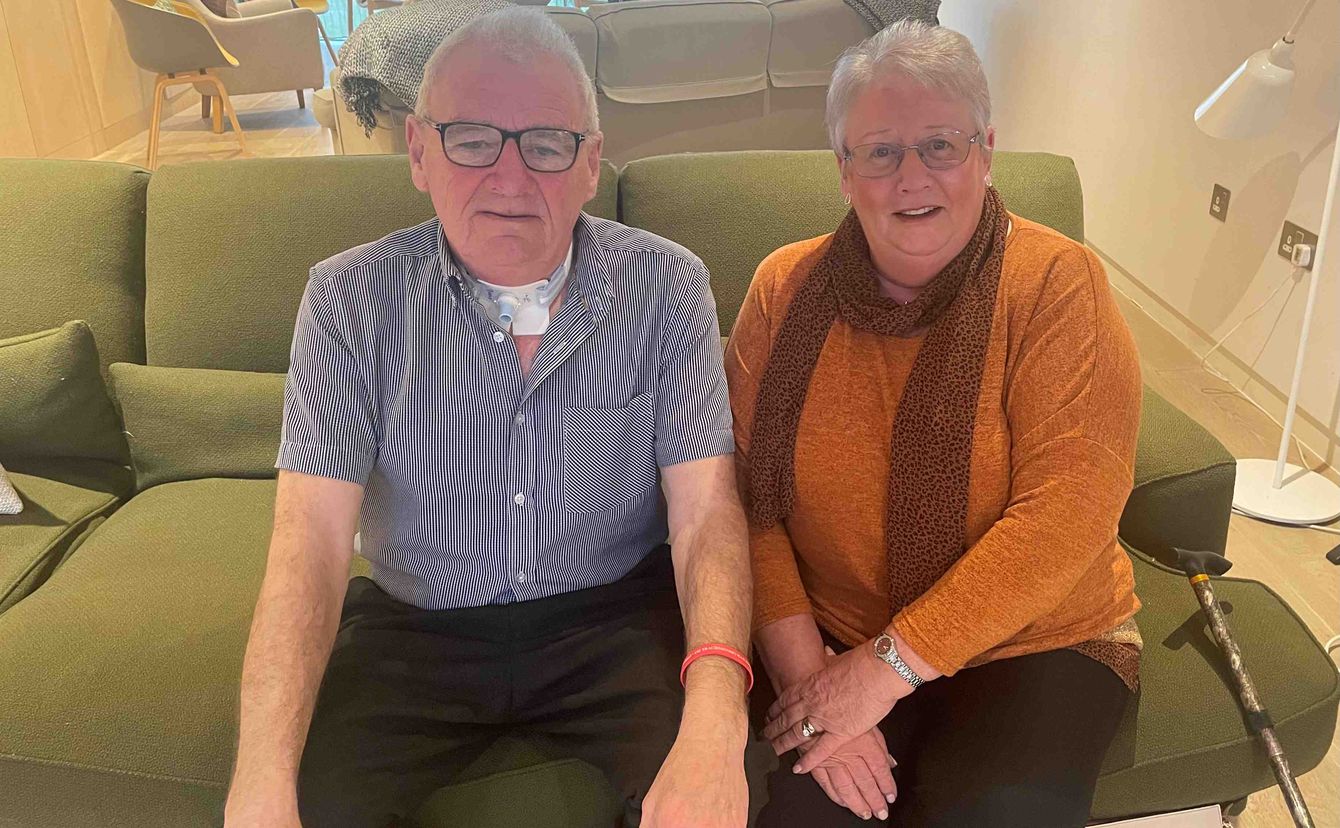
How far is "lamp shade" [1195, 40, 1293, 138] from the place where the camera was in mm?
2264

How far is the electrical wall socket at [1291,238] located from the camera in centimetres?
264

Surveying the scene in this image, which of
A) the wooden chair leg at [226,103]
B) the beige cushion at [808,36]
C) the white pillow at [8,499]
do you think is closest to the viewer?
the white pillow at [8,499]

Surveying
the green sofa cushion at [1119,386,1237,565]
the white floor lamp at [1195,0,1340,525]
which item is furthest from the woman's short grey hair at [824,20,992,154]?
the white floor lamp at [1195,0,1340,525]

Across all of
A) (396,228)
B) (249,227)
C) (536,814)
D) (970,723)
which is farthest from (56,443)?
(970,723)

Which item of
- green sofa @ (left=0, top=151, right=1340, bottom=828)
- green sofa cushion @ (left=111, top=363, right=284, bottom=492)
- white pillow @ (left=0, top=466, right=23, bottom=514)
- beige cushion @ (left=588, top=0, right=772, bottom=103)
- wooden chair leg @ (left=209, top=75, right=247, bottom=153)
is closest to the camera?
green sofa @ (left=0, top=151, right=1340, bottom=828)

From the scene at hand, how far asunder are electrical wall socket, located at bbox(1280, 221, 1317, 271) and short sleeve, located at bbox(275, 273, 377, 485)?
2.52m

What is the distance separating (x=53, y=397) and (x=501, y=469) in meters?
0.99

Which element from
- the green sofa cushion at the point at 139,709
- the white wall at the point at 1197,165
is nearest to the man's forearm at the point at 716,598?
the green sofa cushion at the point at 139,709

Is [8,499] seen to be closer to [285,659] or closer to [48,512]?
[48,512]

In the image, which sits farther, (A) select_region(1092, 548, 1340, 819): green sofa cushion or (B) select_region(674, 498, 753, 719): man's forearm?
(A) select_region(1092, 548, 1340, 819): green sofa cushion

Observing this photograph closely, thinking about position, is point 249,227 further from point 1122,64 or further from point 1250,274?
point 1122,64

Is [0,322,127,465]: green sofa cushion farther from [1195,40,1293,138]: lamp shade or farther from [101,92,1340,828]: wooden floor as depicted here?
[1195,40,1293,138]: lamp shade

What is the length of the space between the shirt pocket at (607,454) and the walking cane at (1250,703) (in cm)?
78

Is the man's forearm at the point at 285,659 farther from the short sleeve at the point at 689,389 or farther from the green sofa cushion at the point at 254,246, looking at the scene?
the green sofa cushion at the point at 254,246
